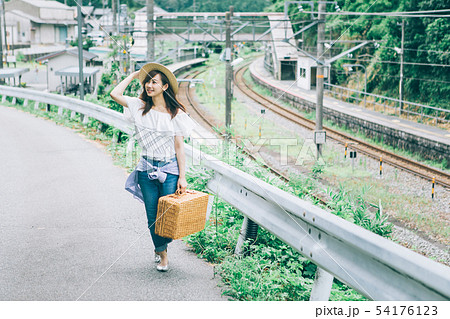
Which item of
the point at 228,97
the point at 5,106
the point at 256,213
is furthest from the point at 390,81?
the point at 256,213

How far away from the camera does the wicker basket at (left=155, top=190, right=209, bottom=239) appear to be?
4.20m

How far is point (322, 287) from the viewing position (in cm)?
354

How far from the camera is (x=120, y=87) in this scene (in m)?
4.57

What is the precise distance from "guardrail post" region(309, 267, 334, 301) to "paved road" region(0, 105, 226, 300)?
0.68m

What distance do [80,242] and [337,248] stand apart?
262 centimetres

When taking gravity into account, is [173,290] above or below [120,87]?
below

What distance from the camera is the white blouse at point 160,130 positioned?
4480 mm

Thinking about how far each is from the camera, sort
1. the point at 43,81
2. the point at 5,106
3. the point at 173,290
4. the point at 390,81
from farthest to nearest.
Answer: the point at 43,81
the point at 390,81
the point at 5,106
the point at 173,290

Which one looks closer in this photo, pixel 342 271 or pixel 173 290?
pixel 342 271

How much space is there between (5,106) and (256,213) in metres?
17.5

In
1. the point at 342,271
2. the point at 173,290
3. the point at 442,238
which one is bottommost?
the point at 442,238

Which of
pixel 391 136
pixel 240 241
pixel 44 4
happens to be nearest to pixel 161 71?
pixel 240 241

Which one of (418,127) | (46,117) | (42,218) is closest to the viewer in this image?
(42,218)

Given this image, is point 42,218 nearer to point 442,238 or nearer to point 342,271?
point 342,271
